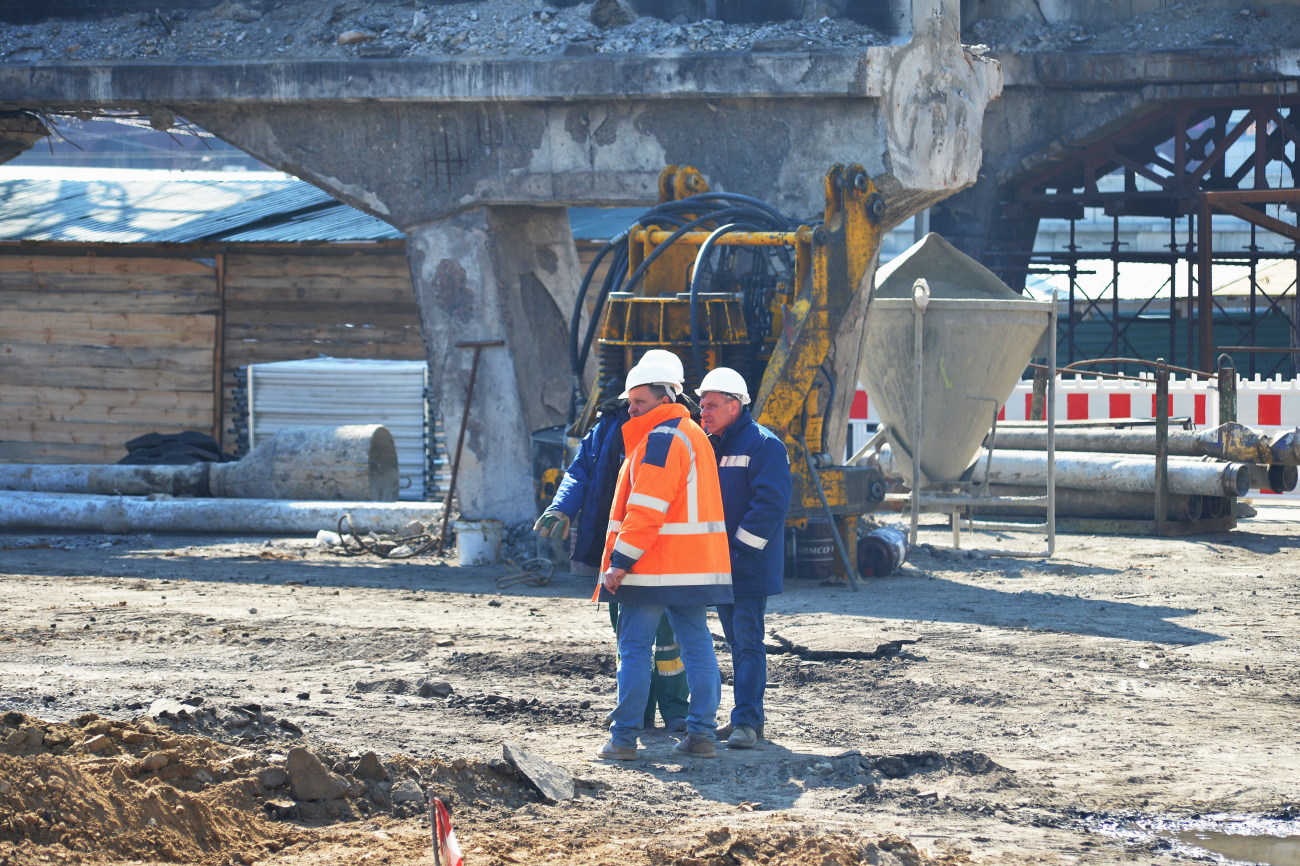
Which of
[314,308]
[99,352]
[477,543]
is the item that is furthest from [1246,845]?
[99,352]

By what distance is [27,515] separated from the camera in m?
14.6

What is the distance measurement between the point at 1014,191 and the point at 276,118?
43.2 ft

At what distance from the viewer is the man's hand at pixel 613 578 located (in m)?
6.14

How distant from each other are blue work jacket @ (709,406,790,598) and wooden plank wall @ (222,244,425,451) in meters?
13.1

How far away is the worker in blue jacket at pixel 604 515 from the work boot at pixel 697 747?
16.9 inches

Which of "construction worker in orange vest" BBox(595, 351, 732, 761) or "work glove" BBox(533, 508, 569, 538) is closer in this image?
"construction worker in orange vest" BBox(595, 351, 732, 761)

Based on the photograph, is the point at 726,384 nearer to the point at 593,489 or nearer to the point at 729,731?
the point at 593,489

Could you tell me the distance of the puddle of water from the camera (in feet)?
16.7

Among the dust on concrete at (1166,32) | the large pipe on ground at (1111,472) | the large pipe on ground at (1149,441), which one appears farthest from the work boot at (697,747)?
the dust on concrete at (1166,32)

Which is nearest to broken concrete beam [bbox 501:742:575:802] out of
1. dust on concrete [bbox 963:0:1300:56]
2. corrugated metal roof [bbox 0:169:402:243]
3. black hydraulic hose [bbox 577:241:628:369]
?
black hydraulic hose [bbox 577:241:628:369]

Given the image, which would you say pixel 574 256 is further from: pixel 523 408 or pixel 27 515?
pixel 27 515

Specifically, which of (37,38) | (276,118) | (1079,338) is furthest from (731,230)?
(1079,338)

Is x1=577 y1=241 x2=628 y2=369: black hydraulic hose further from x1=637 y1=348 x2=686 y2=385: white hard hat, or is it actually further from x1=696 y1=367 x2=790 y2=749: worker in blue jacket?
x1=637 y1=348 x2=686 y2=385: white hard hat

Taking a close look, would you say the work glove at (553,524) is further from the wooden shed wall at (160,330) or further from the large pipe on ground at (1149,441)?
the wooden shed wall at (160,330)
